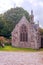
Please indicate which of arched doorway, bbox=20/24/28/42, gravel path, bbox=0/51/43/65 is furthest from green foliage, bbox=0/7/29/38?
gravel path, bbox=0/51/43/65

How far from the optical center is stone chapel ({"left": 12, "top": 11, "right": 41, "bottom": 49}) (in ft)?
181

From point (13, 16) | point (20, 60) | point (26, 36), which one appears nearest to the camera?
point (20, 60)

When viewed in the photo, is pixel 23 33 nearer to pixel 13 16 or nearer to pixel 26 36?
pixel 26 36

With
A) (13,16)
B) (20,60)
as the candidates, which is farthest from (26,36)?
(20,60)

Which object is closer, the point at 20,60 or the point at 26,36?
the point at 20,60

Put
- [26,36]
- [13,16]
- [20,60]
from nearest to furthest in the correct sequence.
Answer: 1. [20,60]
2. [26,36]
3. [13,16]

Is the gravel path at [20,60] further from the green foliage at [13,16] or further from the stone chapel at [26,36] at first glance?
the green foliage at [13,16]

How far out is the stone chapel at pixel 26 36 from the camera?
55.2 meters

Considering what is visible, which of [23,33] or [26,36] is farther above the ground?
[23,33]

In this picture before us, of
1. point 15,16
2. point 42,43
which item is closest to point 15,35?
point 42,43

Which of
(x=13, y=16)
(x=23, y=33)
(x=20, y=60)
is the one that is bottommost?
(x=20, y=60)

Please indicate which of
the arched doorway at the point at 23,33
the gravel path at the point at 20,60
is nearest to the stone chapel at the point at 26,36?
the arched doorway at the point at 23,33

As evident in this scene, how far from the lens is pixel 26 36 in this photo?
56.2m

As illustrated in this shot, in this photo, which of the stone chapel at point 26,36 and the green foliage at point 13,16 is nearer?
the stone chapel at point 26,36
